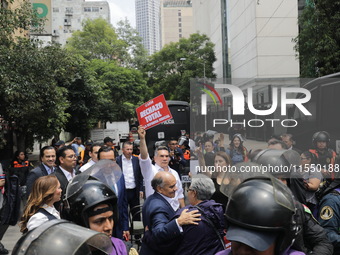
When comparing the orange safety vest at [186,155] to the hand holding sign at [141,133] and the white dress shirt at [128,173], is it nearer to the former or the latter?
the white dress shirt at [128,173]

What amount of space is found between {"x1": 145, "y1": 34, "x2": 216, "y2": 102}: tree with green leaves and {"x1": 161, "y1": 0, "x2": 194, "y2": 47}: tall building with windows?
336ft

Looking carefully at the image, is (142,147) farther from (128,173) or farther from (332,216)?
(332,216)

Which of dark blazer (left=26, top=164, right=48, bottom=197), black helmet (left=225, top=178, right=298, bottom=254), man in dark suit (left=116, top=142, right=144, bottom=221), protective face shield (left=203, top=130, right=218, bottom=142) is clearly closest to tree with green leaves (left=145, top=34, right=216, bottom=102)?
man in dark suit (left=116, top=142, right=144, bottom=221)

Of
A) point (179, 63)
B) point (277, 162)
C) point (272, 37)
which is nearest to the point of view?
point (277, 162)

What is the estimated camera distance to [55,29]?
83.2 metres

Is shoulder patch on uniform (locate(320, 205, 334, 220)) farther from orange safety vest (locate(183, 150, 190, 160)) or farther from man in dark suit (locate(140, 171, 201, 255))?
orange safety vest (locate(183, 150, 190, 160))


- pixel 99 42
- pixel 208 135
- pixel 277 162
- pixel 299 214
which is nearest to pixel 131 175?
pixel 208 135

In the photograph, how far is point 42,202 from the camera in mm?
3283

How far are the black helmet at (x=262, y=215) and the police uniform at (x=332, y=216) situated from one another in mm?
1513

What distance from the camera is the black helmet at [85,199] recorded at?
2.23 metres

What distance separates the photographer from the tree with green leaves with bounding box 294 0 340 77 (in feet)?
44.5

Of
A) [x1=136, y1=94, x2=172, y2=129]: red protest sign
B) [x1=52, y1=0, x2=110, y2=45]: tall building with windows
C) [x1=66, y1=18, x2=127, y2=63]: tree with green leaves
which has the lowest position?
[x1=136, y1=94, x2=172, y2=129]: red protest sign

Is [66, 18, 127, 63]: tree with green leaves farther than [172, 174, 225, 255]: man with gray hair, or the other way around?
[66, 18, 127, 63]: tree with green leaves

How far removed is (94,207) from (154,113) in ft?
13.2
